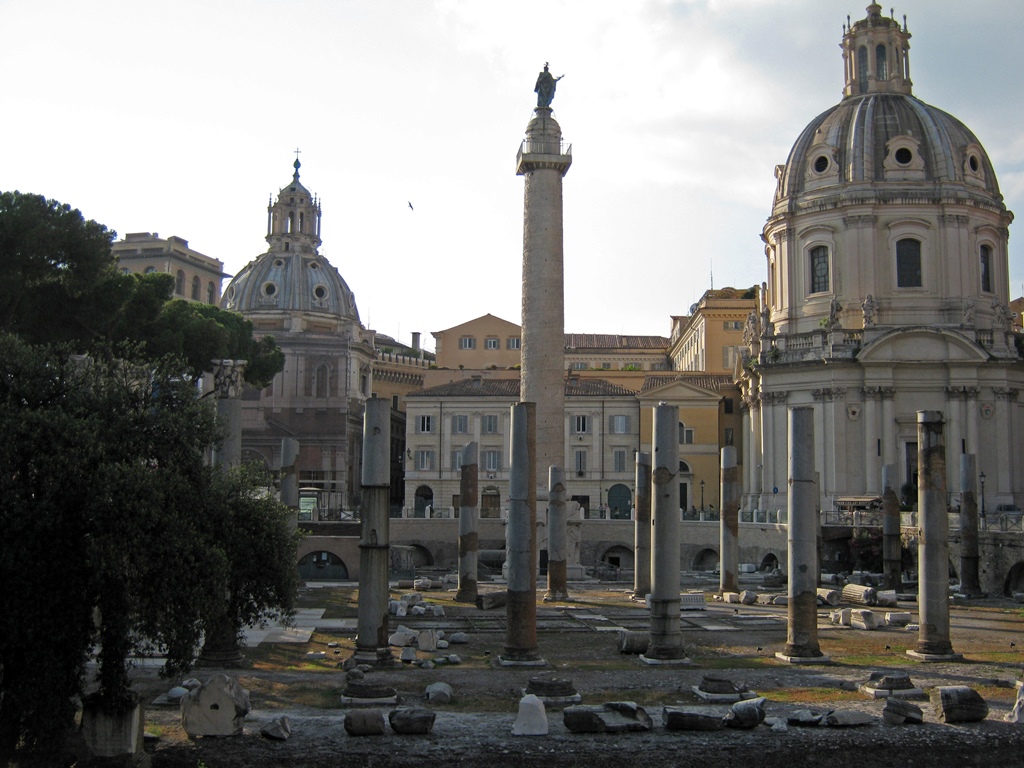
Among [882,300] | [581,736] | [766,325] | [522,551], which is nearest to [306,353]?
[766,325]

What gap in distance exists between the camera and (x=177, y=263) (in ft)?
301

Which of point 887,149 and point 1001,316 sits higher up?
point 887,149

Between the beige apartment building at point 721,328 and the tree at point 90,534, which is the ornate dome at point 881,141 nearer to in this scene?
the beige apartment building at point 721,328

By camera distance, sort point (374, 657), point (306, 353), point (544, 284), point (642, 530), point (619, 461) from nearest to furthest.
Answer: point (374, 657) → point (642, 530) → point (544, 284) → point (619, 461) → point (306, 353)

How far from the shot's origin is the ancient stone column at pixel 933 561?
2205 cm

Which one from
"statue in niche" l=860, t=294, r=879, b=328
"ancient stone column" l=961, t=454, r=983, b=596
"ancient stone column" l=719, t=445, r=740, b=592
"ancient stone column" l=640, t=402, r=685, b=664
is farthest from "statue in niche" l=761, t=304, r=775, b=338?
"ancient stone column" l=640, t=402, r=685, b=664

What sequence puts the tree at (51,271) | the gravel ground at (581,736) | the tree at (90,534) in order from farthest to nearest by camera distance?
the tree at (51,271) < the gravel ground at (581,736) < the tree at (90,534)

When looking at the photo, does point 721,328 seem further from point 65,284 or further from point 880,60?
point 65,284

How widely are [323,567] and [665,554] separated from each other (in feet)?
76.8

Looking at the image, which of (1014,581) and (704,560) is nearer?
(1014,581)

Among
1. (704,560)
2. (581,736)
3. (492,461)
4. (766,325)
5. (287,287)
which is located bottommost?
(581,736)

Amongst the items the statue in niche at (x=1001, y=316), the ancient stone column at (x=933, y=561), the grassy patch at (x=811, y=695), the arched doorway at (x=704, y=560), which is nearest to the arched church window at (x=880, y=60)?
the statue in niche at (x=1001, y=316)

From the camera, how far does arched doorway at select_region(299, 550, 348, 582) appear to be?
140ft

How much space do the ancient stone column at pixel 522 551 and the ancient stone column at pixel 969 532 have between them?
777 inches
